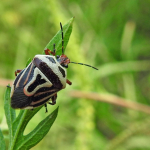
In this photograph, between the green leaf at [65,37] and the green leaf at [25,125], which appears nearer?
the green leaf at [25,125]

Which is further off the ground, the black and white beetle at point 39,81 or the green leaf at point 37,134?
the black and white beetle at point 39,81

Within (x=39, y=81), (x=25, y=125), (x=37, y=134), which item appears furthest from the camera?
(x=39, y=81)

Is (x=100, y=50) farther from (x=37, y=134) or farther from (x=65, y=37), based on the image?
(x=37, y=134)

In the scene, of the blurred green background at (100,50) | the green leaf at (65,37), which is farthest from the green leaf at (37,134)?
the blurred green background at (100,50)

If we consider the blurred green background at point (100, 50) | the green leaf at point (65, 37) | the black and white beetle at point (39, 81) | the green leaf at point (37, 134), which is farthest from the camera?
the blurred green background at point (100, 50)

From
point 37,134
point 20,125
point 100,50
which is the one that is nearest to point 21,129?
point 20,125

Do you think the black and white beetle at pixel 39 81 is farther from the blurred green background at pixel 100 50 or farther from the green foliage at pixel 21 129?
the blurred green background at pixel 100 50

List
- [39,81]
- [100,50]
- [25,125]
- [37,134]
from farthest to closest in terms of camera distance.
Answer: [100,50] < [39,81] < [25,125] < [37,134]

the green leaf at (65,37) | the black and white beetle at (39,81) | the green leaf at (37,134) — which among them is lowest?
the green leaf at (37,134)

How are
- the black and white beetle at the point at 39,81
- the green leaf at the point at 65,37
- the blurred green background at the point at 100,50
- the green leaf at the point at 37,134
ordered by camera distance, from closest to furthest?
the green leaf at the point at 37,134, the green leaf at the point at 65,37, the black and white beetle at the point at 39,81, the blurred green background at the point at 100,50
